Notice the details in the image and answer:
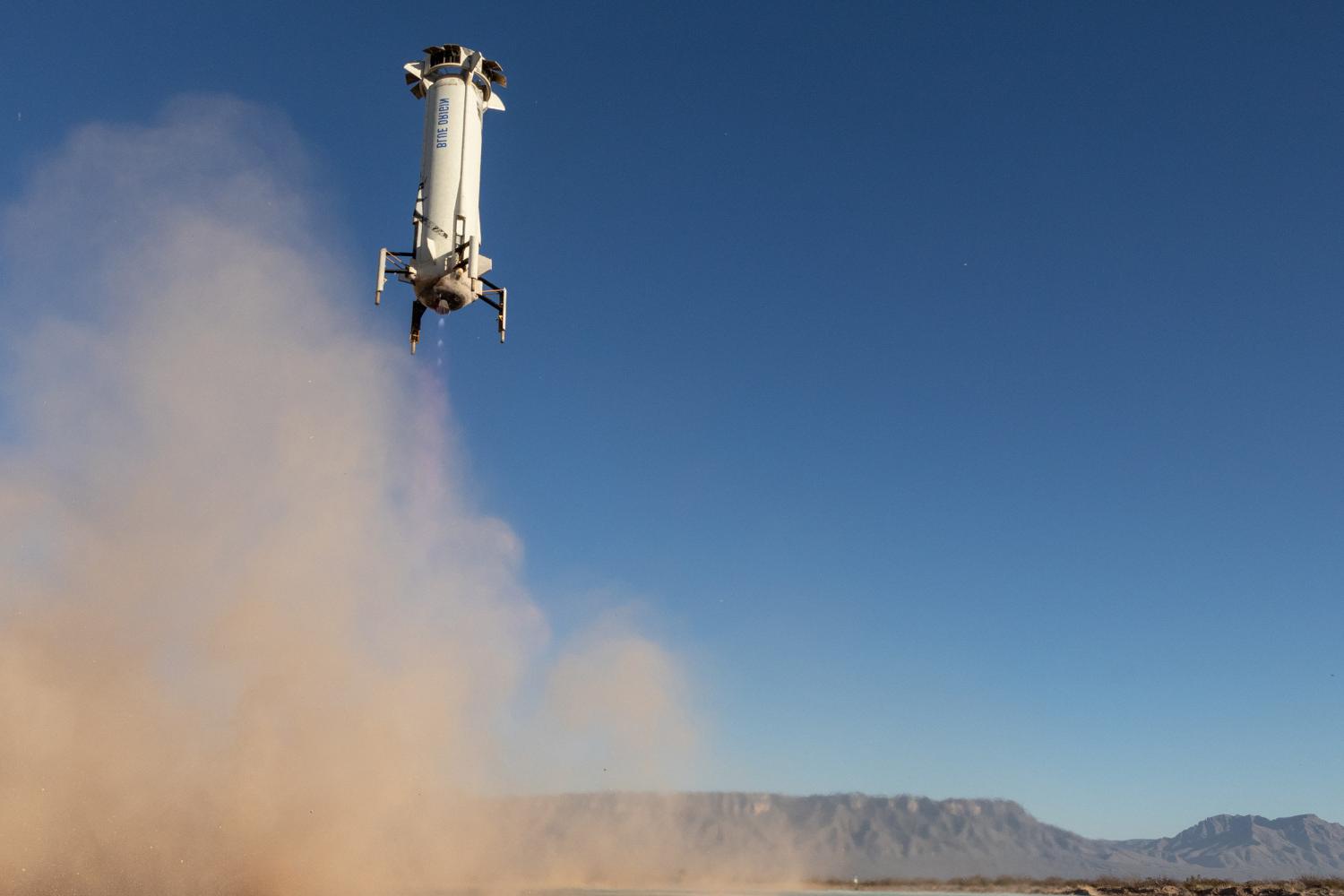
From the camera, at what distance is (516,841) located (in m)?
115

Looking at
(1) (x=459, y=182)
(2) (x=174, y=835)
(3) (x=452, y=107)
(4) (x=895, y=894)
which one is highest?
(3) (x=452, y=107)

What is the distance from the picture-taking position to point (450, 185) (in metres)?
41.3

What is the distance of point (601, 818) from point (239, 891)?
15003 cm

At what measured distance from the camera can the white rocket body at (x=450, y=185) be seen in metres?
39.2

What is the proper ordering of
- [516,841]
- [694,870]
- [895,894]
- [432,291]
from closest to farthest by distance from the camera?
[432,291] → [895,894] → [516,841] → [694,870]

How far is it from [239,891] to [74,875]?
9.33 m

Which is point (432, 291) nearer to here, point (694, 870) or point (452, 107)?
point (452, 107)

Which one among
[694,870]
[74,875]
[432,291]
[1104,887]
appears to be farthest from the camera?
[694,870]

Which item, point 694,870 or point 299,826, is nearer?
point 299,826

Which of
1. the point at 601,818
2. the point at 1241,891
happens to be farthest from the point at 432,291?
the point at 601,818

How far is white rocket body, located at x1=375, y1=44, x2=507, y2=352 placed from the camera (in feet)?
129

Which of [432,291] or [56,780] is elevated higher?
[432,291]

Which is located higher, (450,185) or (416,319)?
(450,185)

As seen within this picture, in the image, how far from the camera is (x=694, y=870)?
165500 millimetres
